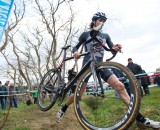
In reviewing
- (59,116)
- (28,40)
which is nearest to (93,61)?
(59,116)

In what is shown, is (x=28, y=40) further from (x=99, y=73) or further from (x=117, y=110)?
(x=99, y=73)

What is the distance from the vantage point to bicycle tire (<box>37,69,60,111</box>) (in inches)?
238

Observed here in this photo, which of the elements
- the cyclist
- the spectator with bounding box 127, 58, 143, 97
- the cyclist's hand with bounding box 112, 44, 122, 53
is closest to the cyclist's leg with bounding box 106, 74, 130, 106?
the cyclist

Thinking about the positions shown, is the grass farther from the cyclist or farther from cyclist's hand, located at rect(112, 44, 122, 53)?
cyclist's hand, located at rect(112, 44, 122, 53)

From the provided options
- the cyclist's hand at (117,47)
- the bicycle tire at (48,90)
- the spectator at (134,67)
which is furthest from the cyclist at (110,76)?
the spectator at (134,67)

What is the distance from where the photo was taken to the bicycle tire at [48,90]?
6.06 metres

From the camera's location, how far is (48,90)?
643 centimetres

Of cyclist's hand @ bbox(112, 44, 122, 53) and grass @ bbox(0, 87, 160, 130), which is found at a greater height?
cyclist's hand @ bbox(112, 44, 122, 53)

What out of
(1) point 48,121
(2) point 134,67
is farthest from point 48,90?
(2) point 134,67

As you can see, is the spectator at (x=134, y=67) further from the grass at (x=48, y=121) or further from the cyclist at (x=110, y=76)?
the cyclist at (x=110, y=76)

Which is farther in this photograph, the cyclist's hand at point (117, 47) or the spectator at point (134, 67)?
the spectator at point (134, 67)

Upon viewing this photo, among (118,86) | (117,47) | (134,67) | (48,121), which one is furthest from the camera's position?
(134,67)

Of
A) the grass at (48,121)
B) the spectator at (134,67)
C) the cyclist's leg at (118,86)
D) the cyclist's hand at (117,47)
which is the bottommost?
the grass at (48,121)

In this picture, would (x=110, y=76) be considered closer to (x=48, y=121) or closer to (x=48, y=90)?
(x=48, y=90)
